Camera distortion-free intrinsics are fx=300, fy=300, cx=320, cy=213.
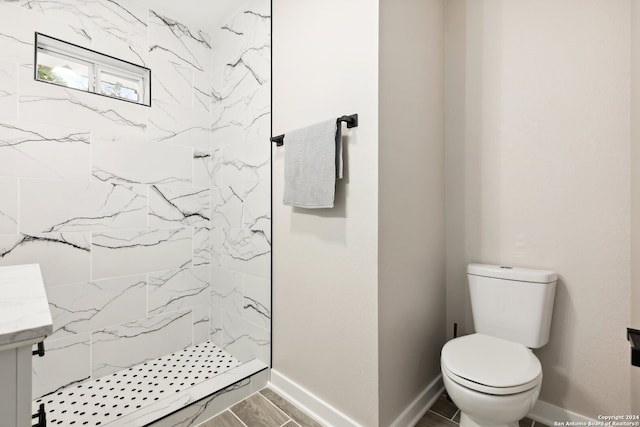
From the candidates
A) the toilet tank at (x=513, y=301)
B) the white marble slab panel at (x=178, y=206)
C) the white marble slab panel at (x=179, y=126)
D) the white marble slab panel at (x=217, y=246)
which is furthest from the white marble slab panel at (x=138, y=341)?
the toilet tank at (x=513, y=301)

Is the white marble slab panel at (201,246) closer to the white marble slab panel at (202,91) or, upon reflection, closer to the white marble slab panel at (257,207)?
the white marble slab panel at (257,207)

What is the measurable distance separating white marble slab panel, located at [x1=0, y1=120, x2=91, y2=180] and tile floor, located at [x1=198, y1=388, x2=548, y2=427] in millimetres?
1583

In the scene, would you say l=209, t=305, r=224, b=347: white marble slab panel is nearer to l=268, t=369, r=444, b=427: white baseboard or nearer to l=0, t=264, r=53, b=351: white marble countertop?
l=268, t=369, r=444, b=427: white baseboard

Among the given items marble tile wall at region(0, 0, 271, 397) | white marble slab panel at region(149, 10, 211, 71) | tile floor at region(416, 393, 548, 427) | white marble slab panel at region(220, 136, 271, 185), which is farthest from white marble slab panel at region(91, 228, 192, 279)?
tile floor at region(416, 393, 548, 427)

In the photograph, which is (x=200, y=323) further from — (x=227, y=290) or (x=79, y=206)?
(x=79, y=206)

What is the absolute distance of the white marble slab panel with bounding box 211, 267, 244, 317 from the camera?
6.75 feet

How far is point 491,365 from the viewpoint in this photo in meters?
1.22

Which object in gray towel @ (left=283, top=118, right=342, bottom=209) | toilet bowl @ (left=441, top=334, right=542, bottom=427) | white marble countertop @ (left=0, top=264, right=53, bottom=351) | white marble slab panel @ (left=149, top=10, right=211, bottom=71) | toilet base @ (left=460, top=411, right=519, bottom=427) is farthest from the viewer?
white marble slab panel @ (left=149, top=10, right=211, bottom=71)

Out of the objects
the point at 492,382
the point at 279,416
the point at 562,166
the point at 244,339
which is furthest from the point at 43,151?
the point at 562,166

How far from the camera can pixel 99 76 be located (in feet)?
6.24

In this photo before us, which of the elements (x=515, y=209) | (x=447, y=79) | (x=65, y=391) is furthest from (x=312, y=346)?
(x=447, y=79)

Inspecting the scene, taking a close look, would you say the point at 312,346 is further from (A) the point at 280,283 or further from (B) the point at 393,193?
(B) the point at 393,193

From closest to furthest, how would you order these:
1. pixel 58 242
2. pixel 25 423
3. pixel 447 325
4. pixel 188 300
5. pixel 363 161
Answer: pixel 25 423
pixel 363 161
pixel 58 242
pixel 447 325
pixel 188 300

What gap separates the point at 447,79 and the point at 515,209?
32.8 inches
